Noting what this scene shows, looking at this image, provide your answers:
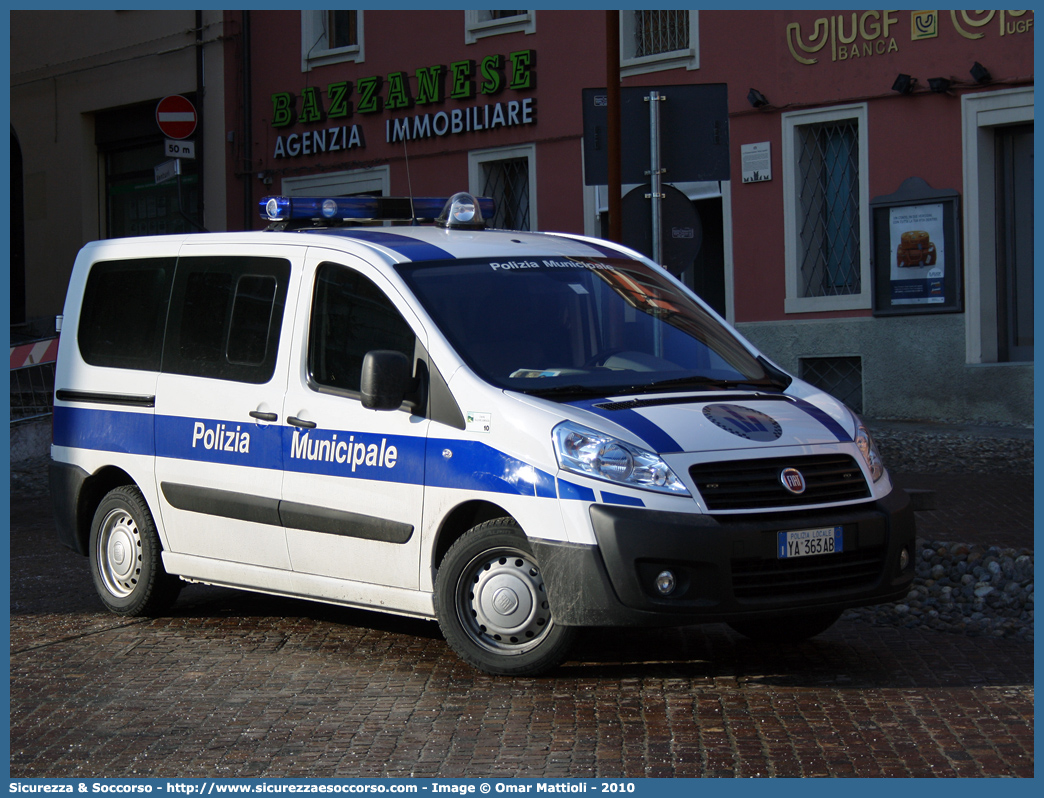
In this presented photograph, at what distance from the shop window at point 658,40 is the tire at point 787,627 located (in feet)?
43.0

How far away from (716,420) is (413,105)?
17.1 m

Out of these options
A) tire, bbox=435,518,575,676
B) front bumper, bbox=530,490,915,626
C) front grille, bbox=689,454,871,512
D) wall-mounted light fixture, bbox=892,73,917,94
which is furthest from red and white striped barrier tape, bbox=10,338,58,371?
front grille, bbox=689,454,871,512

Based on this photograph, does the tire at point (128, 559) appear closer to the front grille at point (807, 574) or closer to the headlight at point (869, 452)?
the front grille at point (807, 574)

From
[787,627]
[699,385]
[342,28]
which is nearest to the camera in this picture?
[699,385]

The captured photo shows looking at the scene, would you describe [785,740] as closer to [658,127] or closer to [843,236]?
[658,127]

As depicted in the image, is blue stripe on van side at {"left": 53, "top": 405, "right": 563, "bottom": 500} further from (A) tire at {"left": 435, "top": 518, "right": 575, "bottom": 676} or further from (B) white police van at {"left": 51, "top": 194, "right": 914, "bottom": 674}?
(A) tire at {"left": 435, "top": 518, "right": 575, "bottom": 676}

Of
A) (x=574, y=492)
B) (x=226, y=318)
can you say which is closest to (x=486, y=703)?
(x=574, y=492)

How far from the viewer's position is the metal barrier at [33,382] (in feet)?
54.1

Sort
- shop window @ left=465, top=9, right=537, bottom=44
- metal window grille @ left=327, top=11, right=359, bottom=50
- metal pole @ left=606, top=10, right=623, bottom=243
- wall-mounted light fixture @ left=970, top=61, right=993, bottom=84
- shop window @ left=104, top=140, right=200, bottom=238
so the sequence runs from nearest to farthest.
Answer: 1. metal pole @ left=606, top=10, right=623, bottom=243
2. wall-mounted light fixture @ left=970, top=61, right=993, bottom=84
3. shop window @ left=465, top=9, right=537, bottom=44
4. metal window grille @ left=327, top=11, right=359, bottom=50
5. shop window @ left=104, top=140, right=200, bottom=238

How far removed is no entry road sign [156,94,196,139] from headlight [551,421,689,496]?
13174 mm

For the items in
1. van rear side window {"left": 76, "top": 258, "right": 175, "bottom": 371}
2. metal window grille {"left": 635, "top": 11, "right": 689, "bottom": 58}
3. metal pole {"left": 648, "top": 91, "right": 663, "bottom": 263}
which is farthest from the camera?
metal window grille {"left": 635, "top": 11, "right": 689, "bottom": 58}

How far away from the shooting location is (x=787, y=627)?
686cm

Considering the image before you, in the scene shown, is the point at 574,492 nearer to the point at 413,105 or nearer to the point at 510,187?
the point at 510,187

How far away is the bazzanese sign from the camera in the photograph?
822 inches
